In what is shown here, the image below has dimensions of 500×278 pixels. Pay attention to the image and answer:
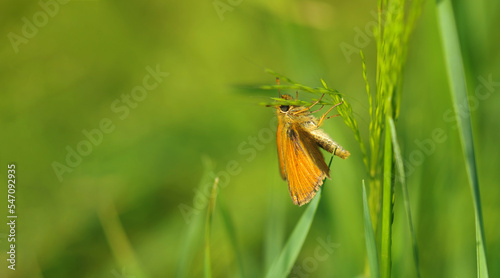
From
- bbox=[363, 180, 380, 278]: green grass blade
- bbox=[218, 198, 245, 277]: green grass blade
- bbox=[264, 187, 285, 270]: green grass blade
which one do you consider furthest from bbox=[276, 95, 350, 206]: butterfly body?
bbox=[363, 180, 380, 278]: green grass blade

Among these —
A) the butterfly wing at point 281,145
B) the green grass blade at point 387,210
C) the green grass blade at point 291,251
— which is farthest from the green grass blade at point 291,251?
the butterfly wing at point 281,145

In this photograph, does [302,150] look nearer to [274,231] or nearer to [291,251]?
[274,231]

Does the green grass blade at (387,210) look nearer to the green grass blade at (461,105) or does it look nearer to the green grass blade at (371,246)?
the green grass blade at (371,246)

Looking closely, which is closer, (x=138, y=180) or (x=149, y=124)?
(x=138, y=180)

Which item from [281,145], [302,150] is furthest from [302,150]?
[281,145]

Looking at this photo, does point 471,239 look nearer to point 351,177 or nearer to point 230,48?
point 351,177

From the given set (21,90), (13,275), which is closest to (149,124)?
(21,90)
